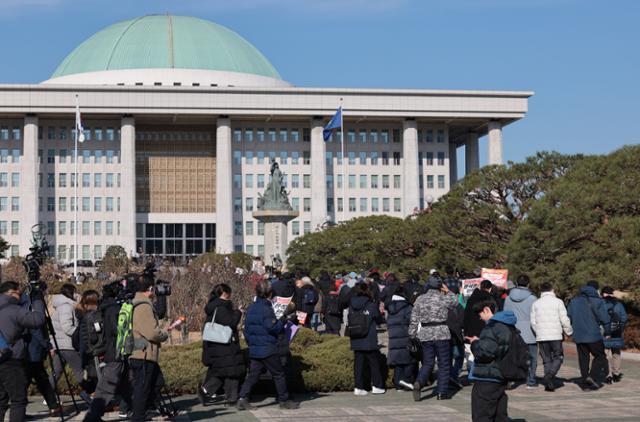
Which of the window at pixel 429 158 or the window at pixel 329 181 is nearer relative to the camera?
the window at pixel 329 181

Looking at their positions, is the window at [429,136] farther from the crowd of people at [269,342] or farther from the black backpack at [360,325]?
A: the black backpack at [360,325]

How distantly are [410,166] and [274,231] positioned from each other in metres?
49.3

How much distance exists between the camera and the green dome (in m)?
110

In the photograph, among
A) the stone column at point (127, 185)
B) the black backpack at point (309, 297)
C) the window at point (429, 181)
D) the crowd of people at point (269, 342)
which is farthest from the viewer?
the window at point (429, 181)

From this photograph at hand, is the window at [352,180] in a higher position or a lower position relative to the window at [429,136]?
lower

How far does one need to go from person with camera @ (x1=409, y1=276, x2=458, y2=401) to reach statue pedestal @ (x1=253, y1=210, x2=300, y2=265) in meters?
40.8

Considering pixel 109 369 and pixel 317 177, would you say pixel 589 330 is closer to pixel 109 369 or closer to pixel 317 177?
pixel 109 369

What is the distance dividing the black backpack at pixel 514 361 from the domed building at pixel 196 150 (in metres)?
90.9

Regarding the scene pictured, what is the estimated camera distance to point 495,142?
105m

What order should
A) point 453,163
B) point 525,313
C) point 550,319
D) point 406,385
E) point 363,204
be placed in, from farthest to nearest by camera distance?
point 453,163 < point 363,204 < point 525,313 < point 550,319 < point 406,385

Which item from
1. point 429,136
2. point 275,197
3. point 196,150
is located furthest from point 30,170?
point 275,197

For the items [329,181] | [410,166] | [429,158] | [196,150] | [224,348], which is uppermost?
[196,150]

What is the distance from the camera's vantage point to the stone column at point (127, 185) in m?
101

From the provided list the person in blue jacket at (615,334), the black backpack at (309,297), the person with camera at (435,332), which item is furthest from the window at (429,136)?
the person with camera at (435,332)
